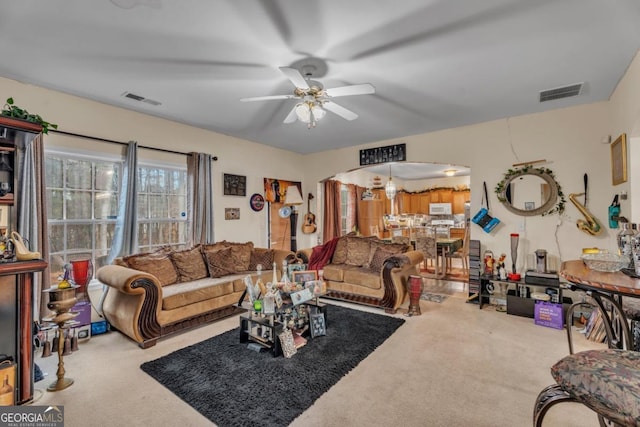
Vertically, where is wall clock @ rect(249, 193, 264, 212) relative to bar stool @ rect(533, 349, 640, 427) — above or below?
above

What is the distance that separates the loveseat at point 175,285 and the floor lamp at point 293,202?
4.12ft

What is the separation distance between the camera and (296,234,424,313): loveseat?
370 centimetres

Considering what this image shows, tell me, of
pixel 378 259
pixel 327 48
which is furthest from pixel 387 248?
pixel 327 48

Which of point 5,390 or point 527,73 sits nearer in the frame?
point 5,390

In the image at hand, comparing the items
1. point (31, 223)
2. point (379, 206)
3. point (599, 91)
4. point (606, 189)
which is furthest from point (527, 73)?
point (379, 206)

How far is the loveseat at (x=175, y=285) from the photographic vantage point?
2.77m

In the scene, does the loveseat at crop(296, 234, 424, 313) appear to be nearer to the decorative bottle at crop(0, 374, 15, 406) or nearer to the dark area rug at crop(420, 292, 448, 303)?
the dark area rug at crop(420, 292, 448, 303)

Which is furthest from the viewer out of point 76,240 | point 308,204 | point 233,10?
point 308,204

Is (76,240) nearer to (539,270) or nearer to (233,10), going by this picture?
(233,10)

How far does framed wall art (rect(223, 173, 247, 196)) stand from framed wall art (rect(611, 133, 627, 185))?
4894 millimetres

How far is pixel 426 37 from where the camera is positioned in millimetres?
2158

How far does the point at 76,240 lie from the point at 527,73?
513cm

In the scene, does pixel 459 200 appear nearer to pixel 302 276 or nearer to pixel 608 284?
pixel 302 276

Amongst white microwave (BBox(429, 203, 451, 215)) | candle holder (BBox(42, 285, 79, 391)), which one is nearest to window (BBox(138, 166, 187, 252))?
candle holder (BBox(42, 285, 79, 391))
